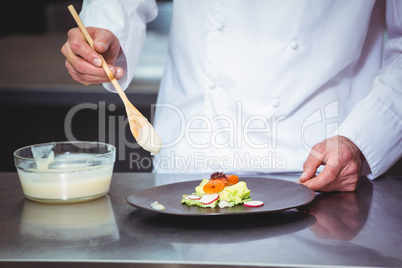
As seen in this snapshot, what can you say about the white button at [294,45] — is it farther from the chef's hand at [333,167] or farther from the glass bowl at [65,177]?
the glass bowl at [65,177]

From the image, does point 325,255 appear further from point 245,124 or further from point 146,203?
point 245,124

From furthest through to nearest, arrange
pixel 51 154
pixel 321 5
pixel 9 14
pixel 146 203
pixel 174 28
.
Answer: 1. pixel 9 14
2. pixel 174 28
3. pixel 321 5
4. pixel 51 154
5. pixel 146 203

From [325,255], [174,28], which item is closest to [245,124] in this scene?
[174,28]

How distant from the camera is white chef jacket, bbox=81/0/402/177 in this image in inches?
58.3

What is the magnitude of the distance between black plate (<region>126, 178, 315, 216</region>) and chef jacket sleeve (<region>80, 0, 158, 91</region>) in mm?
511

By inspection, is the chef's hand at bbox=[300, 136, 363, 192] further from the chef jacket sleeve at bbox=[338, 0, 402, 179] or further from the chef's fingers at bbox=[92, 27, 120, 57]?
the chef's fingers at bbox=[92, 27, 120, 57]

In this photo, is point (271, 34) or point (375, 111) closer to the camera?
point (375, 111)

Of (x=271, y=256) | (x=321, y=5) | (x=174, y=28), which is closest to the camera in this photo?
(x=271, y=256)

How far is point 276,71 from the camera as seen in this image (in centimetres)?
151

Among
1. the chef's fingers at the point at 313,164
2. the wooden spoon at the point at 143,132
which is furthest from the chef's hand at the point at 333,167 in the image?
the wooden spoon at the point at 143,132

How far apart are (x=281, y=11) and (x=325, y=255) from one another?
30.8 inches

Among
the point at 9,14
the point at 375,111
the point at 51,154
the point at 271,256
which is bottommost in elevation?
the point at 271,256

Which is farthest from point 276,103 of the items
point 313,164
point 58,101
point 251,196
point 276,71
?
point 58,101

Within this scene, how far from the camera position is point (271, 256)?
2.95 feet
